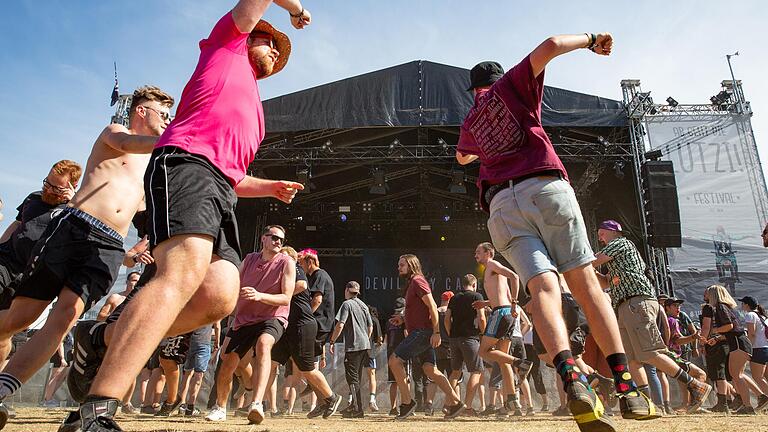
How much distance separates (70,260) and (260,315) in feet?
8.41

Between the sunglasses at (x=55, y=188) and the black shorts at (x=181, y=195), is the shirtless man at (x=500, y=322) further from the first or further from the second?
the black shorts at (x=181, y=195)

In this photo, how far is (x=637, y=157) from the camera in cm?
1341

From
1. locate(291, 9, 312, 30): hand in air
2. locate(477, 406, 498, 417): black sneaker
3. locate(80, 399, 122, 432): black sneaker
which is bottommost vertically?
locate(477, 406, 498, 417): black sneaker

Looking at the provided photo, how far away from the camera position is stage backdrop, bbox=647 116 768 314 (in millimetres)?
13445

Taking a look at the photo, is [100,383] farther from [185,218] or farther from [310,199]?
[310,199]

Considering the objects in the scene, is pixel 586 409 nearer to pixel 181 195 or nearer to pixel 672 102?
pixel 181 195

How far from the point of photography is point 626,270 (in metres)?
5.62

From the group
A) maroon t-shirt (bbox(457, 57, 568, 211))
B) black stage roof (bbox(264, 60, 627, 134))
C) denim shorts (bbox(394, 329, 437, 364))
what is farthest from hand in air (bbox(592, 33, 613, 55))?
black stage roof (bbox(264, 60, 627, 134))

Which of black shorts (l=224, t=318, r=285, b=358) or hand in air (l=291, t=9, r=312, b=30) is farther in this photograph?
black shorts (l=224, t=318, r=285, b=358)

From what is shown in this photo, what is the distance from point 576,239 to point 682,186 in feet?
44.8

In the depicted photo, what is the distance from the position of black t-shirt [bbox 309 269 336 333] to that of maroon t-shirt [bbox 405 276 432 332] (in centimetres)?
112

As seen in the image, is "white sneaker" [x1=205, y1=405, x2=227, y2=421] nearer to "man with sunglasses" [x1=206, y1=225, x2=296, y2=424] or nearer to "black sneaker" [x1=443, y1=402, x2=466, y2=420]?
"man with sunglasses" [x1=206, y1=225, x2=296, y2=424]

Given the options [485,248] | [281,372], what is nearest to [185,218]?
[485,248]

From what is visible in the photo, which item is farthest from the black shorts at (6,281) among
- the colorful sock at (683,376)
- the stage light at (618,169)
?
the stage light at (618,169)
